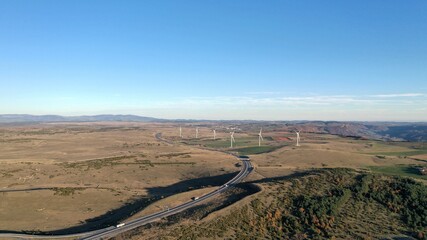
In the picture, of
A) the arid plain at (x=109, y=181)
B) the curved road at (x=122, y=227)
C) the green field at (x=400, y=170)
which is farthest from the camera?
the green field at (x=400, y=170)

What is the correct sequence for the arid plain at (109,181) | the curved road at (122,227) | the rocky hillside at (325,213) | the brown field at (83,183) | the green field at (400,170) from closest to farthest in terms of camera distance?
1. the curved road at (122,227)
2. the rocky hillside at (325,213)
3. the arid plain at (109,181)
4. the brown field at (83,183)
5. the green field at (400,170)

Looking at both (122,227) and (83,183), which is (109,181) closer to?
(83,183)

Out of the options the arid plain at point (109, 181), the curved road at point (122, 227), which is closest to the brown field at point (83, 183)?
the arid plain at point (109, 181)

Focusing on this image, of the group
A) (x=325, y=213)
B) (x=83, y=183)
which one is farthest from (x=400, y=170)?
(x=83, y=183)

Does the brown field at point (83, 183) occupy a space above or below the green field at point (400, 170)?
below

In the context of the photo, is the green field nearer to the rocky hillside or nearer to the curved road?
the rocky hillside

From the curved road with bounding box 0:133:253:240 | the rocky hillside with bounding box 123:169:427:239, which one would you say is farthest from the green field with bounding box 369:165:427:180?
the curved road with bounding box 0:133:253:240

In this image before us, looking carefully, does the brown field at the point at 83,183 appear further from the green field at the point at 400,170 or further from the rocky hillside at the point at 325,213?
the green field at the point at 400,170

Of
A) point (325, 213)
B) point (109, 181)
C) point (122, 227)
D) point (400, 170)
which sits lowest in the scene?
point (109, 181)
